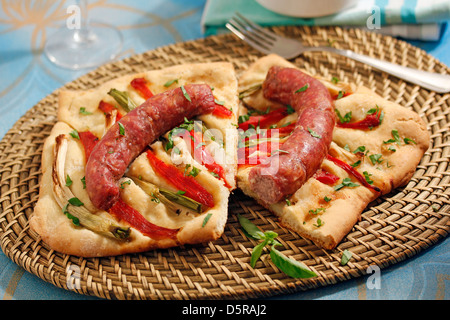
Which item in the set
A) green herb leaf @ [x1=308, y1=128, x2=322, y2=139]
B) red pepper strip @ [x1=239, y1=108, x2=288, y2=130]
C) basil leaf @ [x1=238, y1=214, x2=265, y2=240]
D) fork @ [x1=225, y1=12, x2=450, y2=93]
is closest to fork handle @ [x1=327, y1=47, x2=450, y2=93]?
fork @ [x1=225, y1=12, x2=450, y2=93]

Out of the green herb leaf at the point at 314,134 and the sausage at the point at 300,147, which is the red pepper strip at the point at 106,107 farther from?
the green herb leaf at the point at 314,134

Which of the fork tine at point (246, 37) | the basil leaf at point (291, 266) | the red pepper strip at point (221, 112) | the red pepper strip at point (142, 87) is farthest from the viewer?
the fork tine at point (246, 37)

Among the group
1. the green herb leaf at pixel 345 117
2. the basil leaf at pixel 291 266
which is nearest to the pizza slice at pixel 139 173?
the basil leaf at pixel 291 266

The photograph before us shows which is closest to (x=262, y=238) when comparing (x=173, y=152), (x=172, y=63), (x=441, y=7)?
(x=173, y=152)

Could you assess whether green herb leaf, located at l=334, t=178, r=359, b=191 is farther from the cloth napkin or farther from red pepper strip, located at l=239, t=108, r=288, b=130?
the cloth napkin

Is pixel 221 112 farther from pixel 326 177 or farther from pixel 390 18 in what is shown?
pixel 390 18

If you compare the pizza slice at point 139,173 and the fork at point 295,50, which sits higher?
the fork at point 295,50

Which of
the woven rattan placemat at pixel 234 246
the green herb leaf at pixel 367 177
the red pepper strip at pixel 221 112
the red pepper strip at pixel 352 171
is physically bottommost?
the woven rattan placemat at pixel 234 246

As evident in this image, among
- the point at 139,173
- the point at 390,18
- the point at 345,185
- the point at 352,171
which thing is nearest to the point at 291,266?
the point at 345,185
